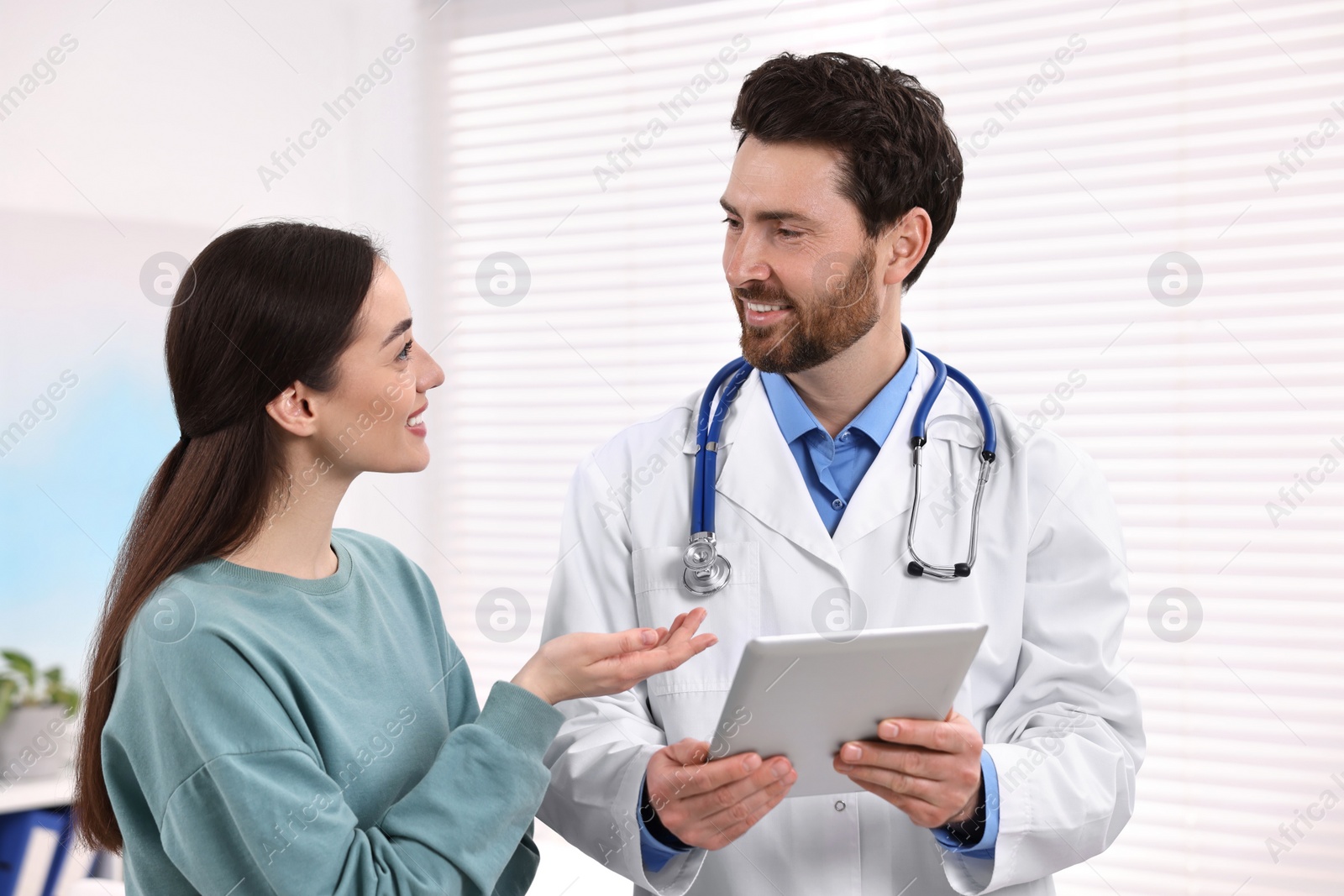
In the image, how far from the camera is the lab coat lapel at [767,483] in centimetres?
162

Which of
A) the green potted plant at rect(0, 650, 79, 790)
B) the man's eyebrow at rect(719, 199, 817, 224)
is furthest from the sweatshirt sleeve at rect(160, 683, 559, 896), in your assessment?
the green potted plant at rect(0, 650, 79, 790)

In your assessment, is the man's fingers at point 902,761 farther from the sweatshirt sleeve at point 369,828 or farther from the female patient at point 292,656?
the sweatshirt sleeve at point 369,828

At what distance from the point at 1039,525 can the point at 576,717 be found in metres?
0.76

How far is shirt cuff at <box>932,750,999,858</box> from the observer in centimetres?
143

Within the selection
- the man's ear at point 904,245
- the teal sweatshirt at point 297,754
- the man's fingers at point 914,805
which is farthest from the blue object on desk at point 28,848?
the man's ear at point 904,245

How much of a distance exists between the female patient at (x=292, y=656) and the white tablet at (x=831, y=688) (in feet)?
0.47

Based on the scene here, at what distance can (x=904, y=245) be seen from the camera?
1.87 meters

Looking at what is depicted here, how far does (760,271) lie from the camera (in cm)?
173

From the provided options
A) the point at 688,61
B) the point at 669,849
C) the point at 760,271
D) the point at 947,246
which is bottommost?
the point at 669,849

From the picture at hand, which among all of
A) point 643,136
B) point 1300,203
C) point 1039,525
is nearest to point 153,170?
point 643,136

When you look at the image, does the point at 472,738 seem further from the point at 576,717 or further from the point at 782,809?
the point at 782,809

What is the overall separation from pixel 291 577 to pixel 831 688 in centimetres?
68

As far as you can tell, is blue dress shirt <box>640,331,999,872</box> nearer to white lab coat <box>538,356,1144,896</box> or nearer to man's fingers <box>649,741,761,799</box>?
white lab coat <box>538,356,1144,896</box>

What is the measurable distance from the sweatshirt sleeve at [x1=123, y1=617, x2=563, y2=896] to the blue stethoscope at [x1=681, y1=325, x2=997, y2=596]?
44cm
